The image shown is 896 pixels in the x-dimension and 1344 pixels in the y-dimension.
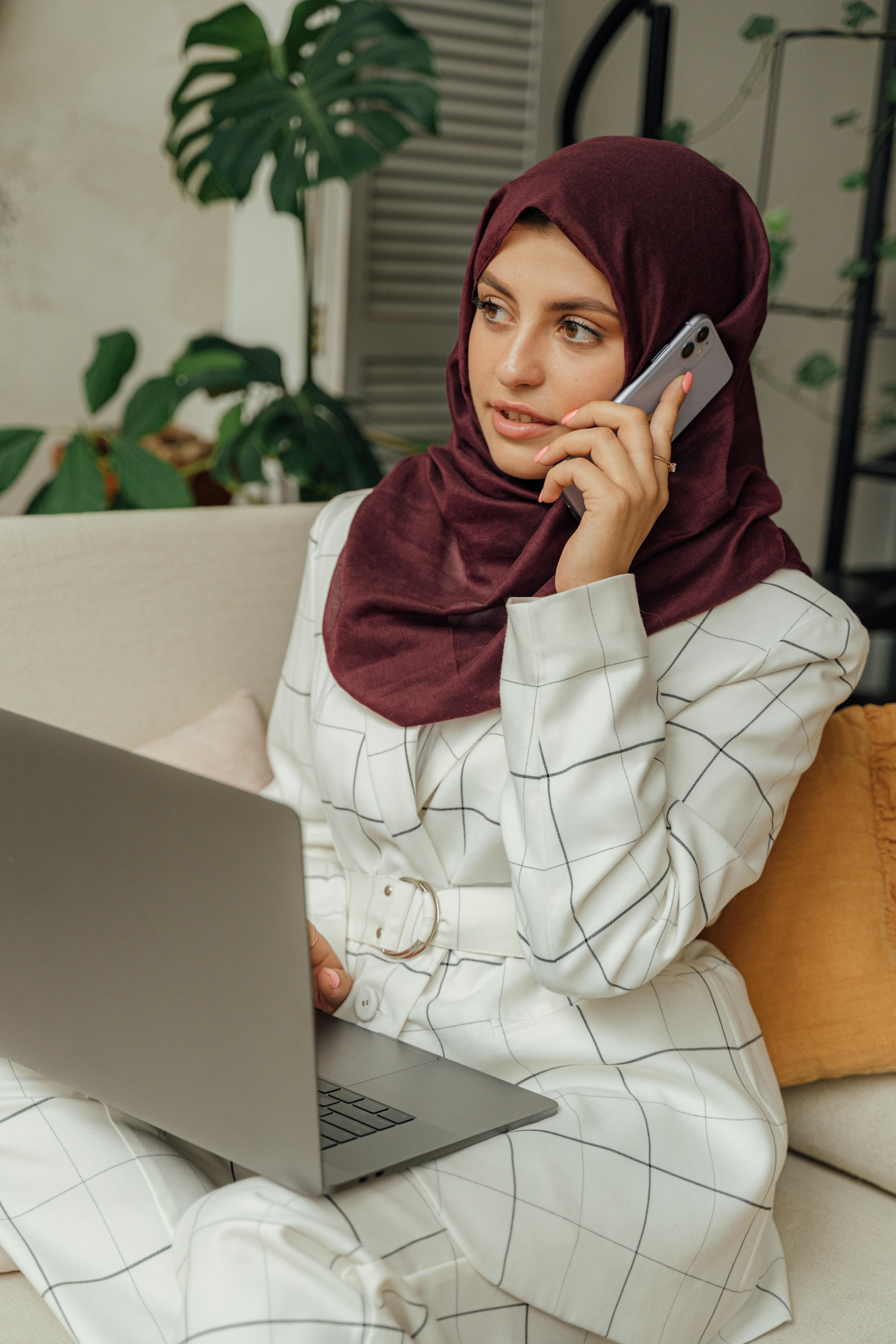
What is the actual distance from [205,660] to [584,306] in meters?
0.74

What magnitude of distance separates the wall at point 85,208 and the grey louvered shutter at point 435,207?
567 mm

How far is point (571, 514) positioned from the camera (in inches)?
44.8

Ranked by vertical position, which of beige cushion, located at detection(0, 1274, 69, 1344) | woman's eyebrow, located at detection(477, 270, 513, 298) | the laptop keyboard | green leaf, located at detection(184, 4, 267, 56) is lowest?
beige cushion, located at detection(0, 1274, 69, 1344)

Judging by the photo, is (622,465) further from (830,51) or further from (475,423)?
(830,51)

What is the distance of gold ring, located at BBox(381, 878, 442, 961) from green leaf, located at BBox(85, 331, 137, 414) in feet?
3.48

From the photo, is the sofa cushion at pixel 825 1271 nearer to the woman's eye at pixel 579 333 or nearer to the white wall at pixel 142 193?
the woman's eye at pixel 579 333

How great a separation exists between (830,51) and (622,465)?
10.1ft

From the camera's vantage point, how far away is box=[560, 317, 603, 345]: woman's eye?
112 centimetres

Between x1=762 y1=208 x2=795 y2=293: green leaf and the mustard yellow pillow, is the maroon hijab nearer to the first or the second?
the mustard yellow pillow

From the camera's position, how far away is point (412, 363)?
2799 mm

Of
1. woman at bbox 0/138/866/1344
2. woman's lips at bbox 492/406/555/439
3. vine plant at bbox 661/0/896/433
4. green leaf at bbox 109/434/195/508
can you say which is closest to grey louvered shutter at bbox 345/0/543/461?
vine plant at bbox 661/0/896/433

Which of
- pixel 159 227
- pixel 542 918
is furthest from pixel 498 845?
pixel 159 227

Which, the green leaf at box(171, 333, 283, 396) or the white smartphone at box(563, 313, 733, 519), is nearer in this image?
the white smartphone at box(563, 313, 733, 519)

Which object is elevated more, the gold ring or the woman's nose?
the woman's nose
